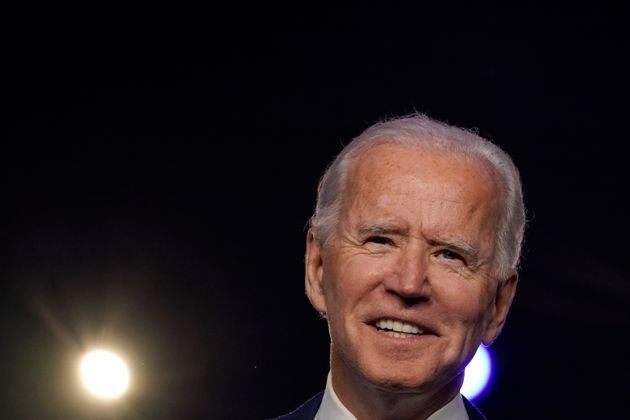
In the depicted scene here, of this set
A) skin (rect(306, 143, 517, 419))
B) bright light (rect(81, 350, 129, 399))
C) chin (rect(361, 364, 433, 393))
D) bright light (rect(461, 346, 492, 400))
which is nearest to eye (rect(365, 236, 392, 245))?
skin (rect(306, 143, 517, 419))

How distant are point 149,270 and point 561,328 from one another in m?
1.56

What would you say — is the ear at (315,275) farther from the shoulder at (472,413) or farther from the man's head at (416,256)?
the shoulder at (472,413)

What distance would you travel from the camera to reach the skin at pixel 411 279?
2.13 meters

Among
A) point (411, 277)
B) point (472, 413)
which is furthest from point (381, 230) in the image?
point (472, 413)

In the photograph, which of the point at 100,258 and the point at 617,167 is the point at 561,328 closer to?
the point at 617,167

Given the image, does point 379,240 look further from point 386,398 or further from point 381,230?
point 386,398

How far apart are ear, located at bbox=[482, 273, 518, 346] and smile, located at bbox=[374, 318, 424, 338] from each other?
0.21m

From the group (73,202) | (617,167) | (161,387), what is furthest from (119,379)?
(617,167)

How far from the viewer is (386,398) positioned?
2203 mm

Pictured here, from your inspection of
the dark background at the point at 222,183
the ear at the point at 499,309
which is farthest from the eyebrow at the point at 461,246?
the dark background at the point at 222,183

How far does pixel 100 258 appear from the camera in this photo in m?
3.97

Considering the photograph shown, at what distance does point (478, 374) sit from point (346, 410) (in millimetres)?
1649

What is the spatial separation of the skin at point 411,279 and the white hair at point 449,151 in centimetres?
3

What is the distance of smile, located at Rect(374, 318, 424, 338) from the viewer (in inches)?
84.0
